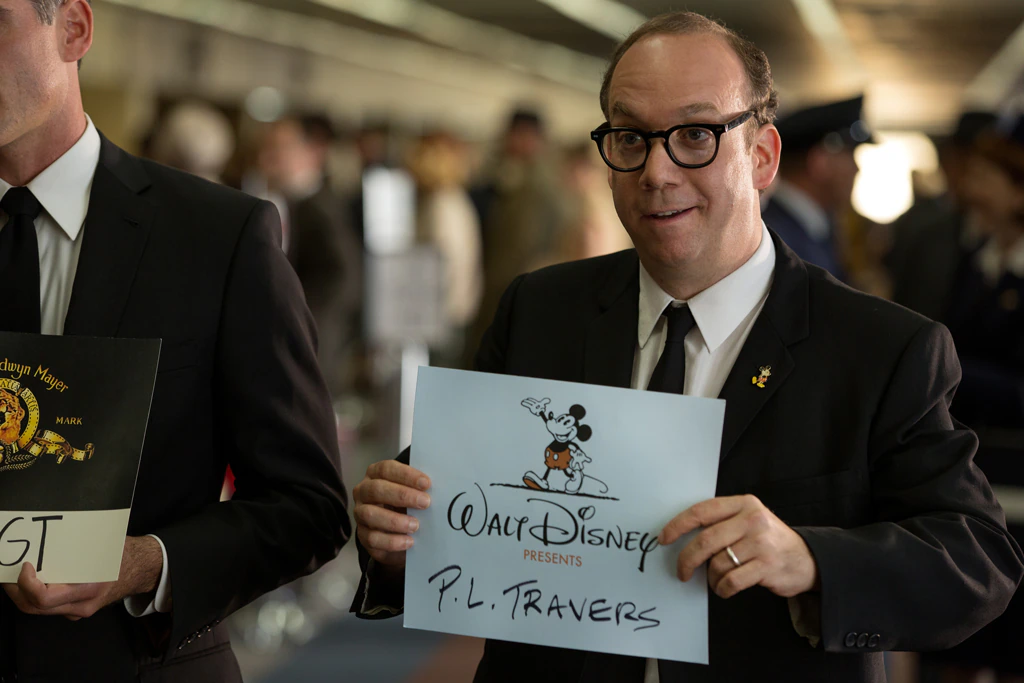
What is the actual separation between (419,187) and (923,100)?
56.1ft

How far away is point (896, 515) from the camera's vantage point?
1614 mm

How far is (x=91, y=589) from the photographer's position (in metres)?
1.58

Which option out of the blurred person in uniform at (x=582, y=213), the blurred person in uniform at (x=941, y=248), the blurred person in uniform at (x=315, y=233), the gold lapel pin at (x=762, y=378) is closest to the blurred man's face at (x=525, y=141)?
the blurred person in uniform at (x=582, y=213)

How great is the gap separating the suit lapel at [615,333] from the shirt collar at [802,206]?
2.27 metres

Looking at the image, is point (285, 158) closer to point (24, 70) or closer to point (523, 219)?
point (523, 219)

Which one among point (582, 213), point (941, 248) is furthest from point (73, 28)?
point (582, 213)

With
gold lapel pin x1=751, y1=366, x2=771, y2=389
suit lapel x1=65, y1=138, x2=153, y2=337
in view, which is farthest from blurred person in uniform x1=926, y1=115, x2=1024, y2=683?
suit lapel x1=65, y1=138, x2=153, y2=337

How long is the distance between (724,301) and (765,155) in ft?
0.78

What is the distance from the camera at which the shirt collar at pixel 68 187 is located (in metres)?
1.78

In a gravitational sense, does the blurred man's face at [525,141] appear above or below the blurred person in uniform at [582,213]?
above

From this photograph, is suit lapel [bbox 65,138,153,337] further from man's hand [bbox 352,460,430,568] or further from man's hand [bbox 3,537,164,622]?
man's hand [bbox 352,460,430,568]

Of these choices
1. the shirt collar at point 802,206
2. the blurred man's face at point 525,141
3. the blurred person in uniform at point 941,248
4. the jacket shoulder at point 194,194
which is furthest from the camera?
the blurred man's face at point 525,141

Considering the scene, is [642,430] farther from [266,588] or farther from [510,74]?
[510,74]

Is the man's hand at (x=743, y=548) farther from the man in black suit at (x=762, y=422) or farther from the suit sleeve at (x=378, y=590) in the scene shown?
the suit sleeve at (x=378, y=590)
